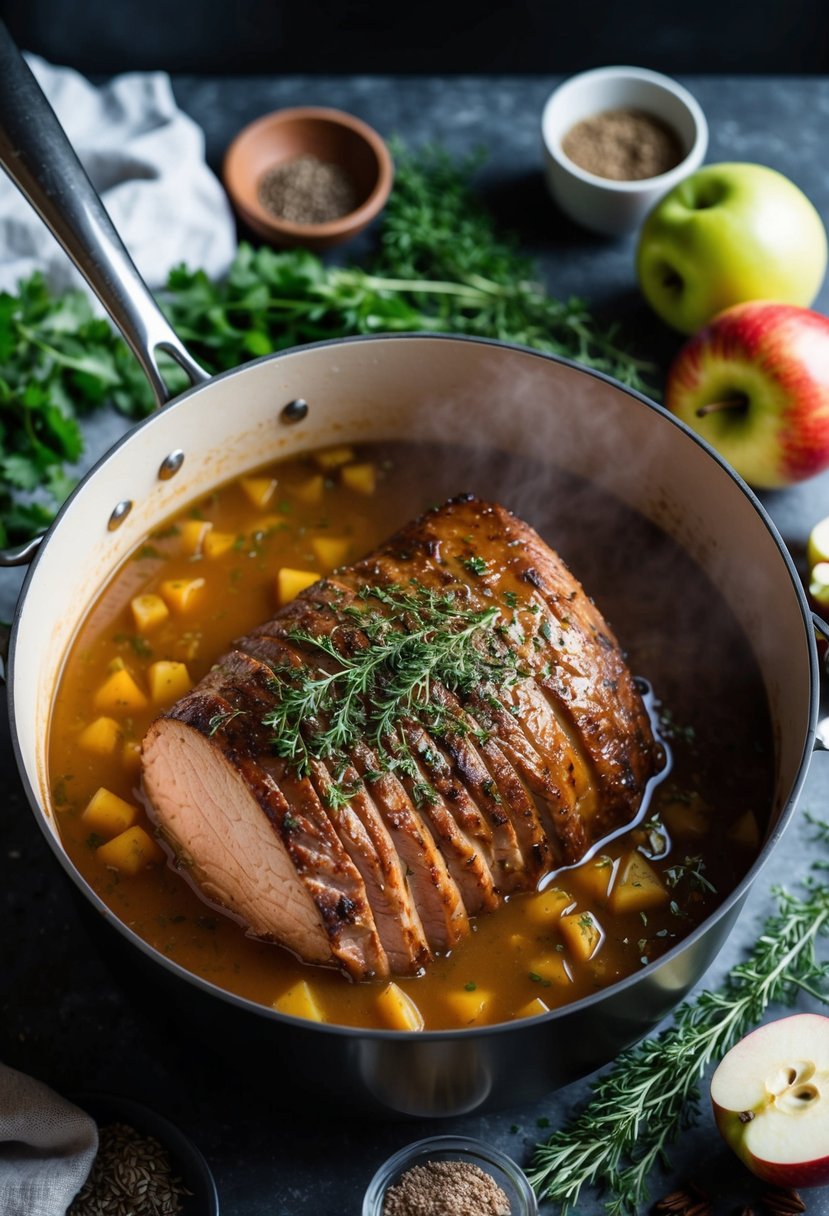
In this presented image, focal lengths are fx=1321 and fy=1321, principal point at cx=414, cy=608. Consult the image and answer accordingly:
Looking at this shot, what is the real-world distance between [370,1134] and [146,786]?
3.09ft

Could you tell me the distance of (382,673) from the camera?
2.88m

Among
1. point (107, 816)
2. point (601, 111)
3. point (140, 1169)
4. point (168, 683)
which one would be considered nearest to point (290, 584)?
point (168, 683)

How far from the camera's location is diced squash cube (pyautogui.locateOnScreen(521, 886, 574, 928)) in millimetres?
2973

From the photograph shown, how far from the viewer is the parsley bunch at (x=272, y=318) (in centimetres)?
388

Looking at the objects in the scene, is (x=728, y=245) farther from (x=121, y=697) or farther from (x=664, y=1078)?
(x=664, y=1078)

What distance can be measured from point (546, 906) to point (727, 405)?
1.66 m

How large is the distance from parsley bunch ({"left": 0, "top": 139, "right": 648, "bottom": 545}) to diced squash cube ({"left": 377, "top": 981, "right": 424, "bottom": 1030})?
1.70 meters

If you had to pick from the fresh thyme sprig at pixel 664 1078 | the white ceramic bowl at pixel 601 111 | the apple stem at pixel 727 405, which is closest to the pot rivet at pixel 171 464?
the apple stem at pixel 727 405

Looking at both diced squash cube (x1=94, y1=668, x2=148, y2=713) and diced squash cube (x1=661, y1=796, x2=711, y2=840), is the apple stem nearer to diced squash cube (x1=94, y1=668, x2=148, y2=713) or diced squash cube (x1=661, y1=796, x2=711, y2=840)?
diced squash cube (x1=661, y1=796, x2=711, y2=840)

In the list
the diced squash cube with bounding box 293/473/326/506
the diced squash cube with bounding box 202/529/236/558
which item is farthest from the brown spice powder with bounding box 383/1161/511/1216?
the diced squash cube with bounding box 293/473/326/506

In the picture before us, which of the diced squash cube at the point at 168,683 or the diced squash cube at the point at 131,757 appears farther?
the diced squash cube at the point at 168,683

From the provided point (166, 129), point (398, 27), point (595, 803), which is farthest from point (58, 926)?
point (398, 27)

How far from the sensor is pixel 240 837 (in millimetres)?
2867

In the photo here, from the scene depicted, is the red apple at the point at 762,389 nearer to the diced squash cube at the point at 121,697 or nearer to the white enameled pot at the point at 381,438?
the white enameled pot at the point at 381,438
